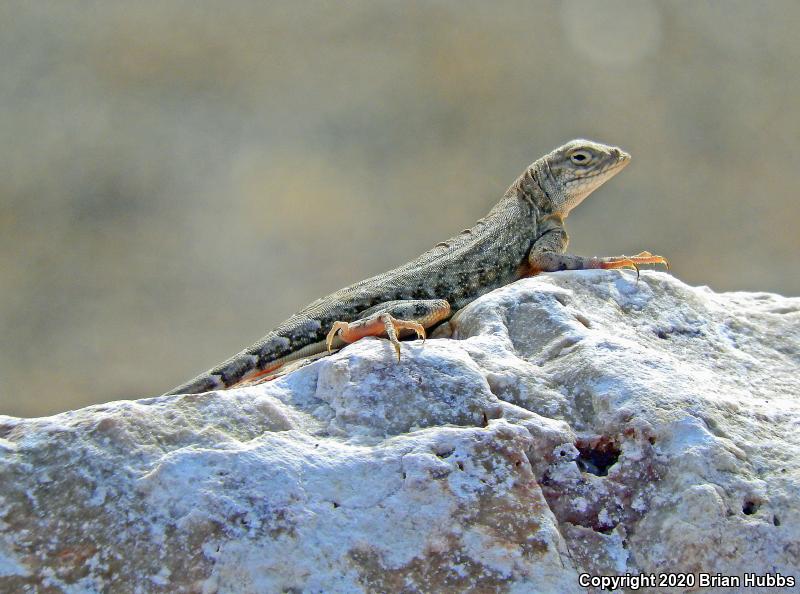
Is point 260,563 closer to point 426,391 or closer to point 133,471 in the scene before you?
point 133,471

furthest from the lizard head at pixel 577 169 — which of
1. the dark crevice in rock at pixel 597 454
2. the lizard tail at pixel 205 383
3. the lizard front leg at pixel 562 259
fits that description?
the dark crevice in rock at pixel 597 454

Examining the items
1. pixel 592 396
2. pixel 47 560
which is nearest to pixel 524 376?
pixel 592 396

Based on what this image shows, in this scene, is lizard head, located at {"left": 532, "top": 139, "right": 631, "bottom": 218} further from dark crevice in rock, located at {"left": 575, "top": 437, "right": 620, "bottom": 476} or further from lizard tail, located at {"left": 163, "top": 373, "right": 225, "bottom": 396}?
dark crevice in rock, located at {"left": 575, "top": 437, "right": 620, "bottom": 476}

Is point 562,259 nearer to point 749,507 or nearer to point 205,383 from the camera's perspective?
point 205,383

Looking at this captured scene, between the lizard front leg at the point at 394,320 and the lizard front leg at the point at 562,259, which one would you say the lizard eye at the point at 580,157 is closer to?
the lizard front leg at the point at 562,259

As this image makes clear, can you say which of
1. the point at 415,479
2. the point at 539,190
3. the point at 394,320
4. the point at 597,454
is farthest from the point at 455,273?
the point at 415,479

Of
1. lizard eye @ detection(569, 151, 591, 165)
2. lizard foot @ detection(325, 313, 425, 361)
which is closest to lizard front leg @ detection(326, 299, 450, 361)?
lizard foot @ detection(325, 313, 425, 361)
